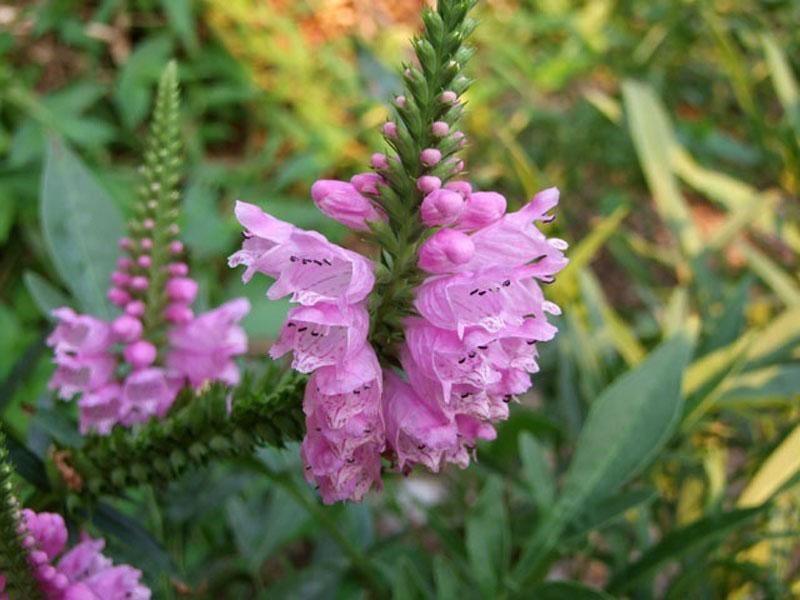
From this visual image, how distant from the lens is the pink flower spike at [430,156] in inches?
28.9

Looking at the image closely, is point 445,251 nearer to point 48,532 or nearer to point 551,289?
point 48,532

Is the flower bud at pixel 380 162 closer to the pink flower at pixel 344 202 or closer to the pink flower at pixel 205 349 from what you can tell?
the pink flower at pixel 344 202

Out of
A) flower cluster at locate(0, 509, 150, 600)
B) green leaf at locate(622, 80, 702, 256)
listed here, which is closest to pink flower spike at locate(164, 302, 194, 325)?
flower cluster at locate(0, 509, 150, 600)

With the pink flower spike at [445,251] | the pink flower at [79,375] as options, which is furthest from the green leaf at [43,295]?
the pink flower spike at [445,251]

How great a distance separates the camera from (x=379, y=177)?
80cm

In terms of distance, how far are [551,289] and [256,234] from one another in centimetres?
106

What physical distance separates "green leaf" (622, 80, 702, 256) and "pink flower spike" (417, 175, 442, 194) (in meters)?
1.35

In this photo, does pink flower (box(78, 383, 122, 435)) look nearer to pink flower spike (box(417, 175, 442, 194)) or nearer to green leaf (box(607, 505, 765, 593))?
pink flower spike (box(417, 175, 442, 194))

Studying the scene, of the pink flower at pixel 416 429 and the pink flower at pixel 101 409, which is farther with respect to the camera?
the pink flower at pixel 101 409

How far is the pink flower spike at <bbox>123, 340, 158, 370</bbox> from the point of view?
1.12m

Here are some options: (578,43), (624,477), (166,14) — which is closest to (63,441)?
(624,477)

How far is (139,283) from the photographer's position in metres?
1.12

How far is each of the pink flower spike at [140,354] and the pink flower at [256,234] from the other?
0.36 m

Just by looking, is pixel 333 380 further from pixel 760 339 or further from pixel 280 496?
pixel 760 339
